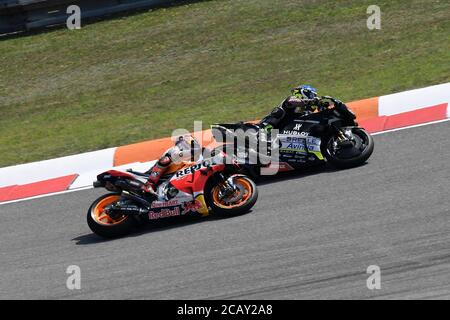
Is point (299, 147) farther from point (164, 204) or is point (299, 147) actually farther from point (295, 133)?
point (164, 204)

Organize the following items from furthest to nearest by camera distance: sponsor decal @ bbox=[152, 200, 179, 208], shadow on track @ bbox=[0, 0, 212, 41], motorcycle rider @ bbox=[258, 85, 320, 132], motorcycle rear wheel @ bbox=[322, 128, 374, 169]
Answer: shadow on track @ bbox=[0, 0, 212, 41]
motorcycle rider @ bbox=[258, 85, 320, 132]
motorcycle rear wheel @ bbox=[322, 128, 374, 169]
sponsor decal @ bbox=[152, 200, 179, 208]

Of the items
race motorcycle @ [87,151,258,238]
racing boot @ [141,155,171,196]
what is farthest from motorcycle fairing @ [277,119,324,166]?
racing boot @ [141,155,171,196]

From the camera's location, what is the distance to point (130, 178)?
9852 millimetres

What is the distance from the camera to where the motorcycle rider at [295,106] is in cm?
1102

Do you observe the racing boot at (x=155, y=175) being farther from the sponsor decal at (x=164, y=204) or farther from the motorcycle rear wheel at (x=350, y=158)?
the motorcycle rear wheel at (x=350, y=158)

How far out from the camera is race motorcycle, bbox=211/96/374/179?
1065 centimetres

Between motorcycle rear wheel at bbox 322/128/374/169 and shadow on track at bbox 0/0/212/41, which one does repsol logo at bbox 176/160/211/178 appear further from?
shadow on track at bbox 0/0/212/41

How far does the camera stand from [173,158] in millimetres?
9836

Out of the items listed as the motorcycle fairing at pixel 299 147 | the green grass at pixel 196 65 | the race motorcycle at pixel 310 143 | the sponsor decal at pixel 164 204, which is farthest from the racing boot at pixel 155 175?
the green grass at pixel 196 65

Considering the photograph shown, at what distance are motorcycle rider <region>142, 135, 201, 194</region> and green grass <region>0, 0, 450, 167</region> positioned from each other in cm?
356

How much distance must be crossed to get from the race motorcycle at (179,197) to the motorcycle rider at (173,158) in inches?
2.8
